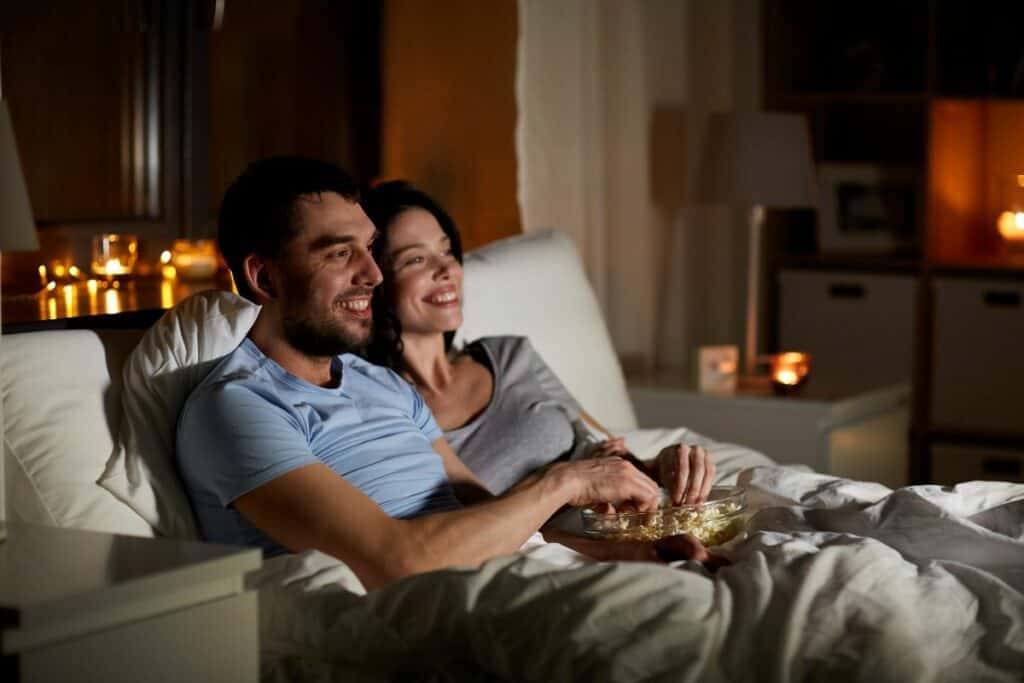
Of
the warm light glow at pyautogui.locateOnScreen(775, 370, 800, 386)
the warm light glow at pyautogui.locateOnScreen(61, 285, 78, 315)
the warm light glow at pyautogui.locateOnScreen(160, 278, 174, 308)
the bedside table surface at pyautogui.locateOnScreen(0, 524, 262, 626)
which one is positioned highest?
the warm light glow at pyautogui.locateOnScreen(61, 285, 78, 315)

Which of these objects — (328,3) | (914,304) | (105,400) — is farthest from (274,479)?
(914,304)

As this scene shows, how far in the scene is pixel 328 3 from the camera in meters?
3.80

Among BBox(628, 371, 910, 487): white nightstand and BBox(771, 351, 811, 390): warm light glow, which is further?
BBox(771, 351, 811, 390): warm light glow

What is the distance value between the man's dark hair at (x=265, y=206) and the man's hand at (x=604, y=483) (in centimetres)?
51

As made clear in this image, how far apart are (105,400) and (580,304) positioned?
1285mm

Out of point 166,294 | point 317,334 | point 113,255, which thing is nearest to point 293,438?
point 317,334

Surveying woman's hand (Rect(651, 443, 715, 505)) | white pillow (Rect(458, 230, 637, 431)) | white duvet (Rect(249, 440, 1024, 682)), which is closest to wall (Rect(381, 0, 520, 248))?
white pillow (Rect(458, 230, 637, 431))

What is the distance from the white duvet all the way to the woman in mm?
738

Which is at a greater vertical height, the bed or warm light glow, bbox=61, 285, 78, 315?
warm light glow, bbox=61, 285, 78, 315

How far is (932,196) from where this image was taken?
14.5 ft

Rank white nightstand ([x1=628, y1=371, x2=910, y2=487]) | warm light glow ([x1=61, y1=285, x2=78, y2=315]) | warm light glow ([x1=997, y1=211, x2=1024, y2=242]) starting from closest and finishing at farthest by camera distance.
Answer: warm light glow ([x1=61, y1=285, x2=78, y2=315]) < white nightstand ([x1=628, y1=371, x2=910, y2=487]) < warm light glow ([x1=997, y1=211, x2=1024, y2=242])

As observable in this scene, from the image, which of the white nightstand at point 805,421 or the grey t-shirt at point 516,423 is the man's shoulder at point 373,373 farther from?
the white nightstand at point 805,421

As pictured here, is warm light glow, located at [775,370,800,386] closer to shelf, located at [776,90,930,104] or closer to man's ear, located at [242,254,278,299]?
shelf, located at [776,90,930,104]

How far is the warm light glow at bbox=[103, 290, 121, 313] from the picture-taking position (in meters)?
2.45
